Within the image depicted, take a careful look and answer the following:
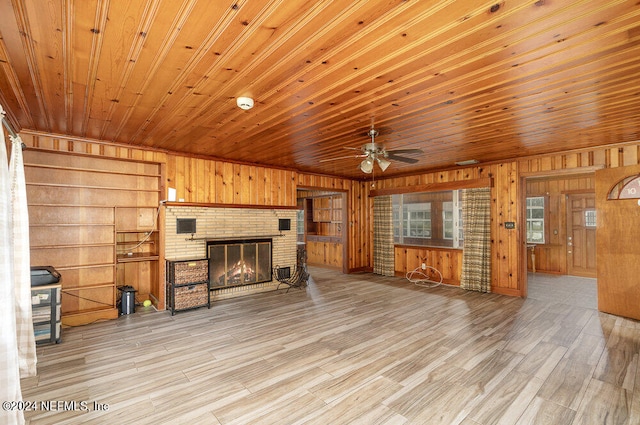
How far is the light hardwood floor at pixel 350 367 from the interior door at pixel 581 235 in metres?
3.66

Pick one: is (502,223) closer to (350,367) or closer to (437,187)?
(437,187)

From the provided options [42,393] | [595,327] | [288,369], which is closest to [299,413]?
[288,369]

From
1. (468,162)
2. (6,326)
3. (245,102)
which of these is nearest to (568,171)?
(468,162)

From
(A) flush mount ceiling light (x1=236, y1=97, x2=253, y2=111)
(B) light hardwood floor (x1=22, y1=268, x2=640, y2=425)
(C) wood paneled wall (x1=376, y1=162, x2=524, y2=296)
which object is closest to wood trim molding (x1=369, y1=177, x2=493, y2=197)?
(C) wood paneled wall (x1=376, y1=162, x2=524, y2=296)

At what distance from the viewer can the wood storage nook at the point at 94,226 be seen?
443cm

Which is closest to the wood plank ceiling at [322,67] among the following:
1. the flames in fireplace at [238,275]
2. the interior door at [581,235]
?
the flames in fireplace at [238,275]

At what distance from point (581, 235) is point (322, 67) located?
29.3 ft

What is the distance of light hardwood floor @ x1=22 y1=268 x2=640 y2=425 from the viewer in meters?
2.36

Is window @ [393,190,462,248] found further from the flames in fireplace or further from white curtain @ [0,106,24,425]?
white curtain @ [0,106,24,425]

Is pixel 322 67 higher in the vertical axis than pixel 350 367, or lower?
higher

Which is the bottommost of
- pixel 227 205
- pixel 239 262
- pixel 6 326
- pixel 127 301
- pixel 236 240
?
pixel 127 301

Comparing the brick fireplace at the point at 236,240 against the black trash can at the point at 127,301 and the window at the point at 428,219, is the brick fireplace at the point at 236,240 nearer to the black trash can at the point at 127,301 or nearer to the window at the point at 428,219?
the black trash can at the point at 127,301

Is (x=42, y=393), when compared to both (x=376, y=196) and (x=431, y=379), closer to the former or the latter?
(x=431, y=379)

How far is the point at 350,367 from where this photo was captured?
3.06m
